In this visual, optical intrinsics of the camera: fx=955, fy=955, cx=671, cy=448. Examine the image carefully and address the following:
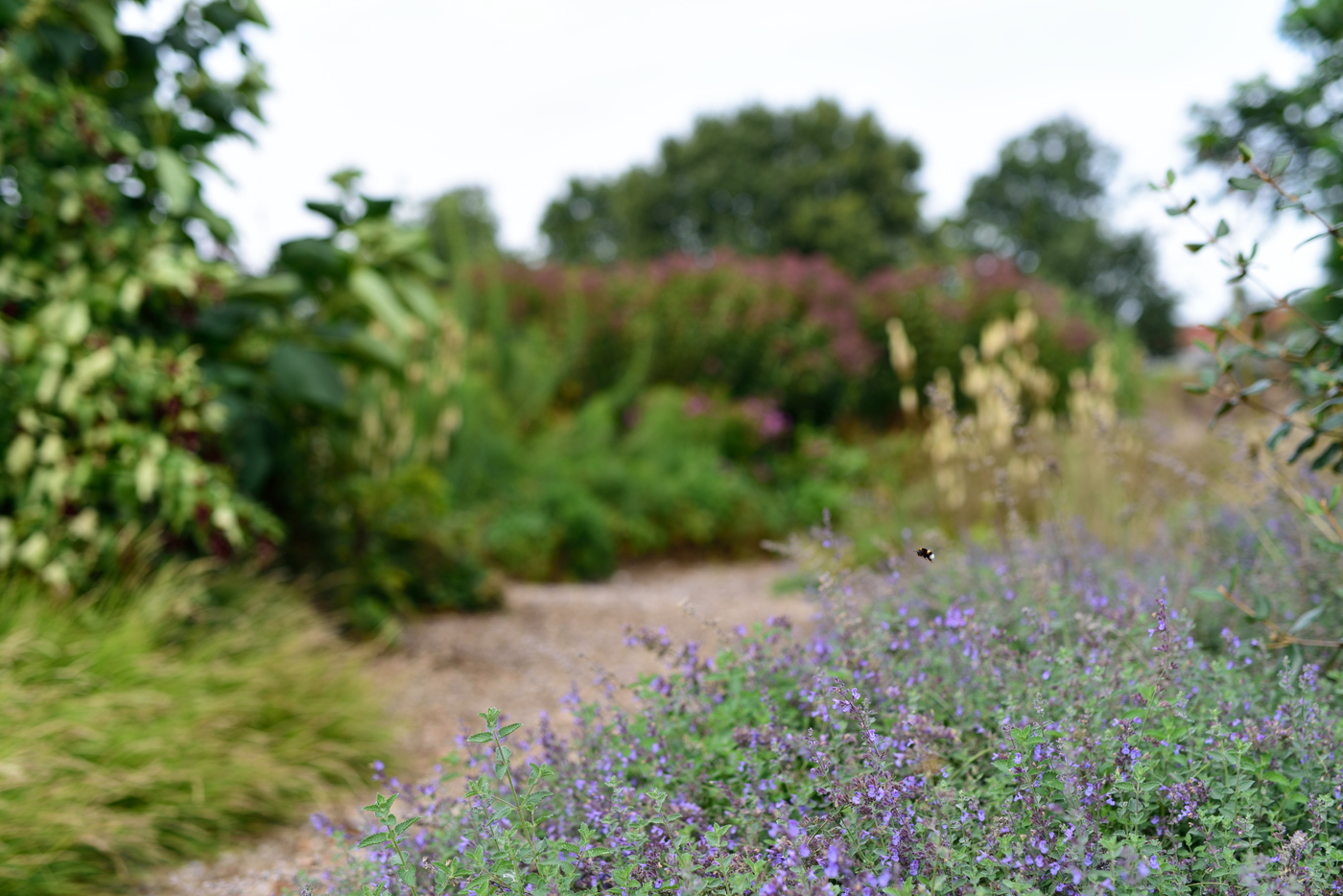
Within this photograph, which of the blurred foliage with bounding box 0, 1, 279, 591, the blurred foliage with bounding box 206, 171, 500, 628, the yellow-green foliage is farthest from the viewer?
the blurred foliage with bounding box 206, 171, 500, 628

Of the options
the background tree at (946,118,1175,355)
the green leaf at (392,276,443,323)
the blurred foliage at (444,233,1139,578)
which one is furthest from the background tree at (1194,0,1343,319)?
the background tree at (946,118,1175,355)

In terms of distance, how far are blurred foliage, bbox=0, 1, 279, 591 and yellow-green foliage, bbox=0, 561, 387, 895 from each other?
247mm

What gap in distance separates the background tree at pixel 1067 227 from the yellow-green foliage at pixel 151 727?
32.0 metres

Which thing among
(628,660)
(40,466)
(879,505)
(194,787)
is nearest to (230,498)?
(40,466)

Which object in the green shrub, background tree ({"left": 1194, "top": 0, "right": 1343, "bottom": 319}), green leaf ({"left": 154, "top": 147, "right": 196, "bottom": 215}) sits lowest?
green leaf ({"left": 154, "top": 147, "right": 196, "bottom": 215})

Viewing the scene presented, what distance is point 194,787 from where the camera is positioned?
2447 millimetres

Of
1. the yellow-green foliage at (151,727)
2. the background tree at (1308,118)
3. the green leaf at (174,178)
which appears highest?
the background tree at (1308,118)

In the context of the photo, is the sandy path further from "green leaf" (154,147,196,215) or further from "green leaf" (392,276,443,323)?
"green leaf" (154,147,196,215)

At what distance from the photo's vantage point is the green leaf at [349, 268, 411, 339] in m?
3.58

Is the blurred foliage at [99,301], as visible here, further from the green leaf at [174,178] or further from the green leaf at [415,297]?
the green leaf at [415,297]

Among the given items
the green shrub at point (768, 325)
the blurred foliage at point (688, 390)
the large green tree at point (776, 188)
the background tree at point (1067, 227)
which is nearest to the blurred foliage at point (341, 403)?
the blurred foliage at point (688, 390)

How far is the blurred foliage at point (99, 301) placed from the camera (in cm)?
308

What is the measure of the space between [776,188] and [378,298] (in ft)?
79.5

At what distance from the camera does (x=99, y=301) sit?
10.8 ft
